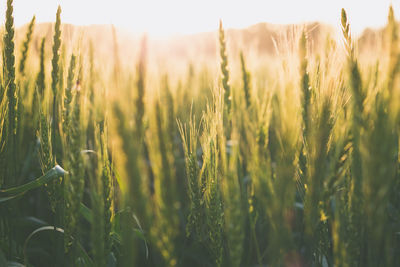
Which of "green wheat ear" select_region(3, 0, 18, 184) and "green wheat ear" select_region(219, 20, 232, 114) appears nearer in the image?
"green wheat ear" select_region(3, 0, 18, 184)

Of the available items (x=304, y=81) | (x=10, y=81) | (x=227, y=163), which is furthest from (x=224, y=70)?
(x=10, y=81)

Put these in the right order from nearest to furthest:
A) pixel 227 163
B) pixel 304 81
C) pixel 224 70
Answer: pixel 227 163 < pixel 304 81 < pixel 224 70

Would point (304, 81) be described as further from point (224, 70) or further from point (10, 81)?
point (10, 81)

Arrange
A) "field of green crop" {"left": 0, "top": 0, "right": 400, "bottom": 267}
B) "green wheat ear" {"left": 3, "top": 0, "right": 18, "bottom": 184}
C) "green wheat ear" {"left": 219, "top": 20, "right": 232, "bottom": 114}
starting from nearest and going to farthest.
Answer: "field of green crop" {"left": 0, "top": 0, "right": 400, "bottom": 267}, "green wheat ear" {"left": 3, "top": 0, "right": 18, "bottom": 184}, "green wheat ear" {"left": 219, "top": 20, "right": 232, "bottom": 114}

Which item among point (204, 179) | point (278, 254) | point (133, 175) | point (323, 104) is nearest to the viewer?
point (133, 175)

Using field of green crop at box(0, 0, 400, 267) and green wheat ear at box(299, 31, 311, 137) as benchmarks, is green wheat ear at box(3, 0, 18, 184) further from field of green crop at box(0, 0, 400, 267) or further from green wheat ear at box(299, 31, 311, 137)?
green wheat ear at box(299, 31, 311, 137)

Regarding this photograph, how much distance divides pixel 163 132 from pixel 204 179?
569mm

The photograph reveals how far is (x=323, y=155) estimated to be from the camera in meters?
0.85

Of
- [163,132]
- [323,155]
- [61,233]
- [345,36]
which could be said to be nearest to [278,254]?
[323,155]

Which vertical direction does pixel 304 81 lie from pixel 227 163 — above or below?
above

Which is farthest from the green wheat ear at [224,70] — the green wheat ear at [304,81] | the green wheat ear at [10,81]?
the green wheat ear at [10,81]

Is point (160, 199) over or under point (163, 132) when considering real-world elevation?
under

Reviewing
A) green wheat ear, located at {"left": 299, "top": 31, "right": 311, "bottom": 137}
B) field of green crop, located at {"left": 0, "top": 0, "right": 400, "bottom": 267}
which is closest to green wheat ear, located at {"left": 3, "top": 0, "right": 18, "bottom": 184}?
field of green crop, located at {"left": 0, "top": 0, "right": 400, "bottom": 267}

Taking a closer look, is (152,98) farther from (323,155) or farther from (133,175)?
(323,155)
